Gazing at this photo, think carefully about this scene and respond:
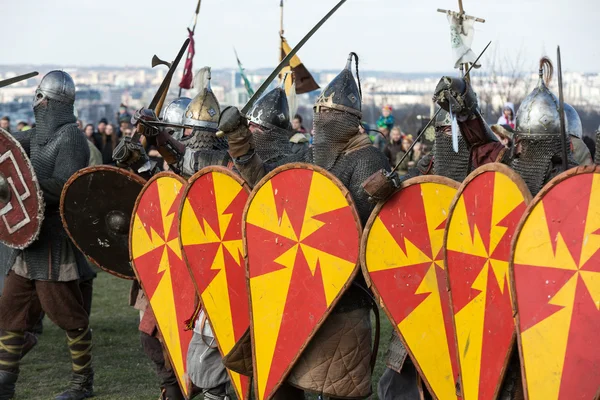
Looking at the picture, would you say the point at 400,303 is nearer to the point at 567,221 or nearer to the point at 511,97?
the point at 567,221

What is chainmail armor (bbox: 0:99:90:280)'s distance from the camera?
21.8 feet

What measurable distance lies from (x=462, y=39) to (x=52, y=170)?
286 cm

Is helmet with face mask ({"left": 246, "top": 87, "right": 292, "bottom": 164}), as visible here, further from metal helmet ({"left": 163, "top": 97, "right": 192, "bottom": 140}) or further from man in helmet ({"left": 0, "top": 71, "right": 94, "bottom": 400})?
man in helmet ({"left": 0, "top": 71, "right": 94, "bottom": 400})

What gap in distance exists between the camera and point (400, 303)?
15.1ft

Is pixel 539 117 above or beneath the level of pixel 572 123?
above

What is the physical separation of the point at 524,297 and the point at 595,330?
1.09 ft

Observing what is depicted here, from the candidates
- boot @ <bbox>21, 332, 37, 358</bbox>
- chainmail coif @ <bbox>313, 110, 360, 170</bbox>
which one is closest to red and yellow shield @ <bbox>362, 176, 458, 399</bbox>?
chainmail coif @ <bbox>313, 110, 360, 170</bbox>

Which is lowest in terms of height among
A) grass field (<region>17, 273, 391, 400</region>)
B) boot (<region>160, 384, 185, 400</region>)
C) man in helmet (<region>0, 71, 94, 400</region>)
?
grass field (<region>17, 273, 391, 400</region>)

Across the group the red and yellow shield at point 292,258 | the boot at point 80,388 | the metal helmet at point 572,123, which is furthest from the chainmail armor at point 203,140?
the metal helmet at point 572,123

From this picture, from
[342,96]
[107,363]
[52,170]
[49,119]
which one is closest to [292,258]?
[342,96]

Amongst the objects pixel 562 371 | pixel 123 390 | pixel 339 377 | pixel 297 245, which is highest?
pixel 297 245

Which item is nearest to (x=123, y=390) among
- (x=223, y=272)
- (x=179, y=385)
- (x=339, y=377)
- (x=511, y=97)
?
(x=179, y=385)

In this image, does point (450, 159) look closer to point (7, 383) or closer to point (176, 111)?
Answer: point (176, 111)

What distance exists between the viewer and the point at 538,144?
457 cm
